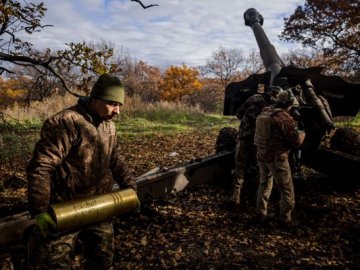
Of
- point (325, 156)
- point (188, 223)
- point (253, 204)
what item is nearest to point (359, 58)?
point (325, 156)

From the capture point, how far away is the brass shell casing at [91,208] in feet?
8.14

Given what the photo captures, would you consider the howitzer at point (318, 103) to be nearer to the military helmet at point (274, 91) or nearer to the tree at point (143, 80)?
the military helmet at point (274, 91)

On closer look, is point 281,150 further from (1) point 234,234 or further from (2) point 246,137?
(1) point 234,234

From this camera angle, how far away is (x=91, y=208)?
2.68 m

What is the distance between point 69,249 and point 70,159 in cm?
75

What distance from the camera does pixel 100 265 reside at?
10.3ft

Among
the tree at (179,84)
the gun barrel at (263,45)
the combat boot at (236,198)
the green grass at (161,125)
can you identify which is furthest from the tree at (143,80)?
the combat boot at (236,198)

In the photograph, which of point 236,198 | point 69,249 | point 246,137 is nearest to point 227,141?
point 246,137

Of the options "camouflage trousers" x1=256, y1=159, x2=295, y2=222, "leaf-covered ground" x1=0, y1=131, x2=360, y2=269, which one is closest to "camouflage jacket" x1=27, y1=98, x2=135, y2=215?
"leaf-covered ground" x1=0, y1=131, x2=360, y2=269

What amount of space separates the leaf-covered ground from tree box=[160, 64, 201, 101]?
110 ft

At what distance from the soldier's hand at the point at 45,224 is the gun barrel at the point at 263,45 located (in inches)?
218

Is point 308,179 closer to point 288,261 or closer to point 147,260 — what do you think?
point 288,261

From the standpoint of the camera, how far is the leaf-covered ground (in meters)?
3.90

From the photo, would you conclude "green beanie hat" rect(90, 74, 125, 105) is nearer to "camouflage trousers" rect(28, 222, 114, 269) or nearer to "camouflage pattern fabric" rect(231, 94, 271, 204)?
"camouflage trousers" rect(28, 222, 114, 269)
